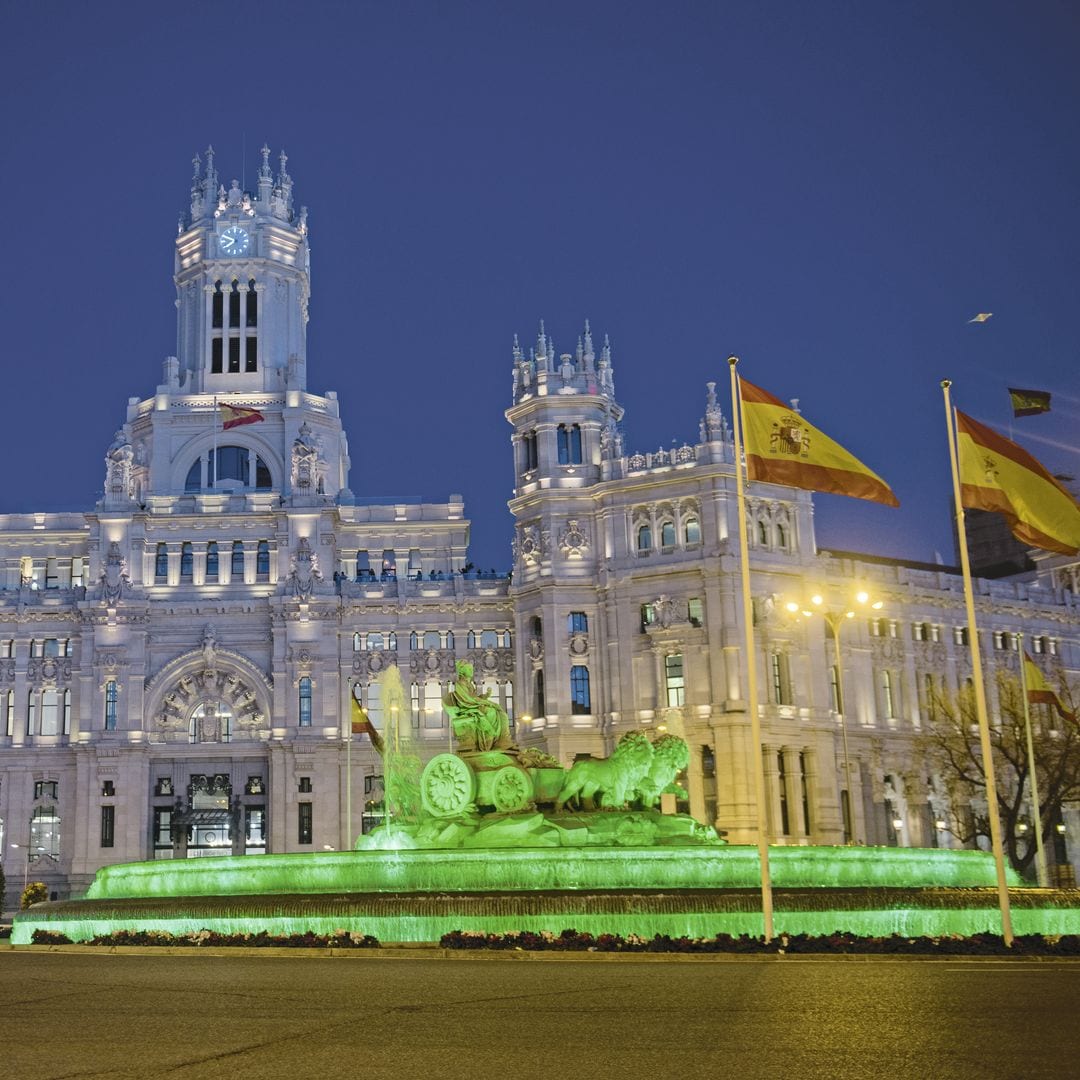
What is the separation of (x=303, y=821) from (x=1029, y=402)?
65.7 meters

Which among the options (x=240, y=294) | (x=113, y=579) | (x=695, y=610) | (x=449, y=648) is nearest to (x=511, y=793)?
(x=695, y=610)

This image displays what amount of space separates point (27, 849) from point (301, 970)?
7533cm

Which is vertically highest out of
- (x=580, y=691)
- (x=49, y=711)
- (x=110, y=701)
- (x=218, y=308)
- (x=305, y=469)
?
(x=218, y=308)

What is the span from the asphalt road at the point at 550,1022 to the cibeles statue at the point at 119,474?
253 feet

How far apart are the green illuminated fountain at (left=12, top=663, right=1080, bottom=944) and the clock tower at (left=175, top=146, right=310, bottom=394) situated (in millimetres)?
71184

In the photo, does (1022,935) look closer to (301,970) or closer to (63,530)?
(301,970)

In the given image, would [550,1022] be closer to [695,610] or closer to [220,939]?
[220,939]

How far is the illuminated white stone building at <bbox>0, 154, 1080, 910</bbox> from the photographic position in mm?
90375

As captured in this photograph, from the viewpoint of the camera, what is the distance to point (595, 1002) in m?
22.1

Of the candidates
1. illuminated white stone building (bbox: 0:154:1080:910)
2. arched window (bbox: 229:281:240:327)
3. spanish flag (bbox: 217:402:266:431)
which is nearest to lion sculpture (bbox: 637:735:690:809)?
illuminated white stone building (bbox: 0:154:1080:910)

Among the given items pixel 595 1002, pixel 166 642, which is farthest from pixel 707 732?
pixel 595 1002

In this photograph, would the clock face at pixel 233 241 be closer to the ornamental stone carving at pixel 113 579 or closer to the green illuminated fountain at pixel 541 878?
the ornamental stone carving at pixel 113 579

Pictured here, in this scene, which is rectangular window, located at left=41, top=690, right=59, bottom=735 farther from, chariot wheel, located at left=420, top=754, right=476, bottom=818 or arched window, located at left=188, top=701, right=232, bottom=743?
chariot wheel, located at left=420, top=754, right=476, bottom=818

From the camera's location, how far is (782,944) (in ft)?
103
